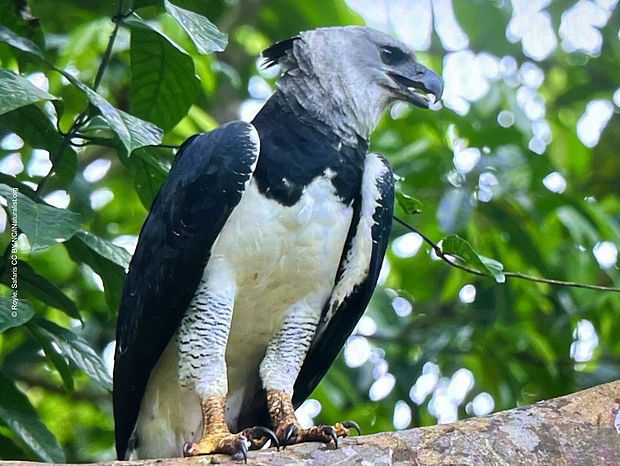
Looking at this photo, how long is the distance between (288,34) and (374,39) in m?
1.88

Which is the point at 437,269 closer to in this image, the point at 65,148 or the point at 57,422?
the point at 57,422

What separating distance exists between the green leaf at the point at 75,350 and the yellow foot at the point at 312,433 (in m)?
0.61

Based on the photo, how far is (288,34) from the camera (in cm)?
552

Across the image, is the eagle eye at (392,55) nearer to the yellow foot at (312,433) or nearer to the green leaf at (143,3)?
the green leaf at (143,3)

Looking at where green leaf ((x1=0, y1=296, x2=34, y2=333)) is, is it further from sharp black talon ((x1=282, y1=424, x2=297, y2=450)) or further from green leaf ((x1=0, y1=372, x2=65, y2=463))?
sharp black talon ((x1=282, y1=424, x2=297, y2=450))

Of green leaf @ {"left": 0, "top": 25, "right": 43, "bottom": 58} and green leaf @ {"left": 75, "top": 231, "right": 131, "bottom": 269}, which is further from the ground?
green leaf @ {"left": 0, "top": 25, "right": 43, "bottom": 58}

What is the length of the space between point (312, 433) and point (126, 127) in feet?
3.29

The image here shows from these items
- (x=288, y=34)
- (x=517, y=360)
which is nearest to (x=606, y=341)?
(x=517, y=360)

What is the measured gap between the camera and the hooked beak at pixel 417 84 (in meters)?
3.60

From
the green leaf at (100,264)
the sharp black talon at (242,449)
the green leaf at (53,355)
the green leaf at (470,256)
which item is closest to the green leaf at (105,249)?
the green leaf at (100,264)

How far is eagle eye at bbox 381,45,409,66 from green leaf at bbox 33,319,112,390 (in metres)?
1.39

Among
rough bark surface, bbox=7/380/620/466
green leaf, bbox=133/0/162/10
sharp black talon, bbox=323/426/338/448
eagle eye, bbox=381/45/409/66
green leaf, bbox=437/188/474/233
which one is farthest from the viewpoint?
green leaf, bbox=437/188/474/233

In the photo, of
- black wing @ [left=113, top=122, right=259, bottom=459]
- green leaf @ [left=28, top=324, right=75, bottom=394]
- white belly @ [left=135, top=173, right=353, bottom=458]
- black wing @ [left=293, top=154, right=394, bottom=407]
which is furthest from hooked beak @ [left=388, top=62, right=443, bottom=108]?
green leaf @ [left=28, top=324, right=75, bottom=394]

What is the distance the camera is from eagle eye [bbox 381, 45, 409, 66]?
3.70 m
